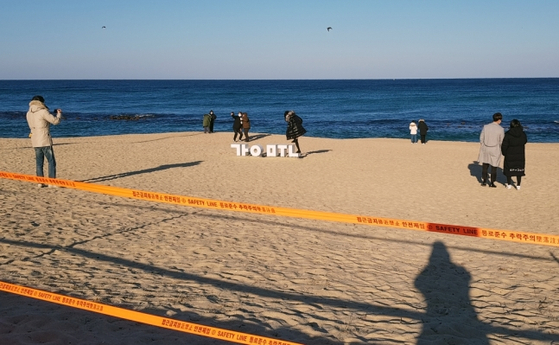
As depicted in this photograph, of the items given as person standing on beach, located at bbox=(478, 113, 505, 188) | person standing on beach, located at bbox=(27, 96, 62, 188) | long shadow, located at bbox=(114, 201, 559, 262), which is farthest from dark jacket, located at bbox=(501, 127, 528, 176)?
person standing on beach, located at bbox=(27, 96, 62, 188)

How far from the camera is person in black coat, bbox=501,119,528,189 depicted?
11.3 metres

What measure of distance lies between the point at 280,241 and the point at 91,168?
9.76 meters

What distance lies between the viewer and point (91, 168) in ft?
49.5

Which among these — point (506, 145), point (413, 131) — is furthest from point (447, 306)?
point (413, 131)

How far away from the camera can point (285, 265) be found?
6320mm

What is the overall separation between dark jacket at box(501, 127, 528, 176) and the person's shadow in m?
5.72

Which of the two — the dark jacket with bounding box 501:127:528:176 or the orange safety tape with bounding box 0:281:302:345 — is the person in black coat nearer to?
the dark jacket with bounding box 501:127:528:176

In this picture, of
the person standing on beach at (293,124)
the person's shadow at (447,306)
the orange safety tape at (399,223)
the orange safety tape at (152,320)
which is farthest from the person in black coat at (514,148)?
the orange safety tape at (152,320)

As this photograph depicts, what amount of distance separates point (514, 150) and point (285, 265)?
7821 mm

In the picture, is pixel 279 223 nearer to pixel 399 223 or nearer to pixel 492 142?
pixel 399 223

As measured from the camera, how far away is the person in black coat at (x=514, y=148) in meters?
11.3

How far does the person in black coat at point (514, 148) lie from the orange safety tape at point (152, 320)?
32.0 ft

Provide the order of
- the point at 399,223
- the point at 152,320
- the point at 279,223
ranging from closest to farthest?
the point at 152,320
the point at 399,223
the point at 279,223

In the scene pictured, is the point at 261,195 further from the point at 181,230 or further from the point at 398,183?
the point at 398,183
